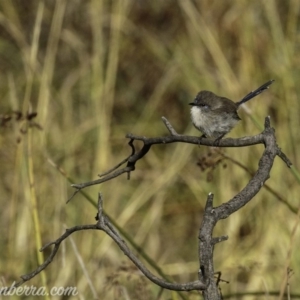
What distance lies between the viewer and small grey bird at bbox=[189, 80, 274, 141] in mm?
2770

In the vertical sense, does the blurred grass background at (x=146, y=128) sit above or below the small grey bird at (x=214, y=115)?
above

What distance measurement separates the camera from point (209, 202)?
1.28m

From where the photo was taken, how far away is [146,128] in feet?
16.8

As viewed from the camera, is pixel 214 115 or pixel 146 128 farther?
pixel 146 128

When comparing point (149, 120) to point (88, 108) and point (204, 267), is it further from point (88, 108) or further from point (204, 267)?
point (204, 267)

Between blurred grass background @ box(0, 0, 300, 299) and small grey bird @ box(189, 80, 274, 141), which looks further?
blurred grass background @ box(0, 0, 300, 299)

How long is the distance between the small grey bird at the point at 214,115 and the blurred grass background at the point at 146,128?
1.60 feet

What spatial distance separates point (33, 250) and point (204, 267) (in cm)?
234

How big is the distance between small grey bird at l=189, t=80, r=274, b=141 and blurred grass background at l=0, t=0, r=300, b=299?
19.3 inches

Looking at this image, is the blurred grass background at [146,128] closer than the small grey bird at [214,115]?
No

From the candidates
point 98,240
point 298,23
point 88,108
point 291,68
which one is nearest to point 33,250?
point 98,240

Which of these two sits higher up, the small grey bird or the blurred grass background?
the blurred grass background

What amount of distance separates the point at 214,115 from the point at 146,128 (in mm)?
2341

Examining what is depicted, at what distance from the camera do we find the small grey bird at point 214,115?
277 centimetres
